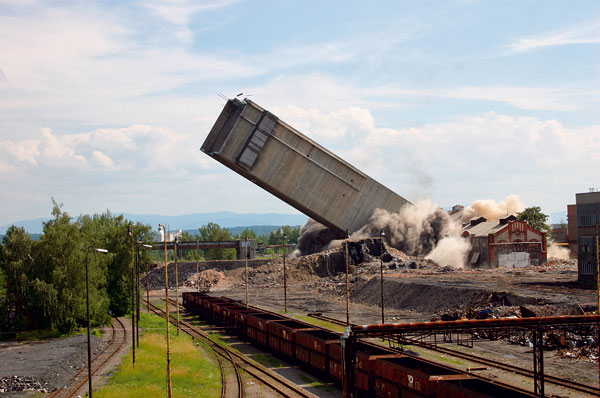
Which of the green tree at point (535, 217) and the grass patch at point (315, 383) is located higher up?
the green tree at point (535, 217)

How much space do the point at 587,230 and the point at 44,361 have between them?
4395 centimetres

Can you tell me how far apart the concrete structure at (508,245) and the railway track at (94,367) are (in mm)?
47437

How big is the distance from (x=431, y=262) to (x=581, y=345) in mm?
47584

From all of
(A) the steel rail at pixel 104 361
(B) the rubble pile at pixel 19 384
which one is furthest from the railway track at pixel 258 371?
(B) the rubble pile at pixel 19 384

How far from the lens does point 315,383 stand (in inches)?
1078

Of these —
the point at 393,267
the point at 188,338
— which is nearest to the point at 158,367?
the point at 188,338

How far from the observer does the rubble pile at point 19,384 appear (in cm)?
2723

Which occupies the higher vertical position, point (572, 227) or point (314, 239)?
point (572, 227)

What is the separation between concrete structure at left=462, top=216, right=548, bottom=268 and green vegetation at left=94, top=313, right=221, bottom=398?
47703 mm

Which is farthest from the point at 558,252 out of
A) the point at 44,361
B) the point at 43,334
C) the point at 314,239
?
the point at 44,361

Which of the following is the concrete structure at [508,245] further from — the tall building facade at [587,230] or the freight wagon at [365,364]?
the freight wagon at [365,364]

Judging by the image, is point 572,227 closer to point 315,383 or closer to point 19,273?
point 315,383

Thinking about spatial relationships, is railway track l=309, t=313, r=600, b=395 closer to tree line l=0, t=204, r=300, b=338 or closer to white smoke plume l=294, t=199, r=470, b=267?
tree line l=0, t=204, r=300, b=338

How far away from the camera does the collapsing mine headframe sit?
63.7 m
